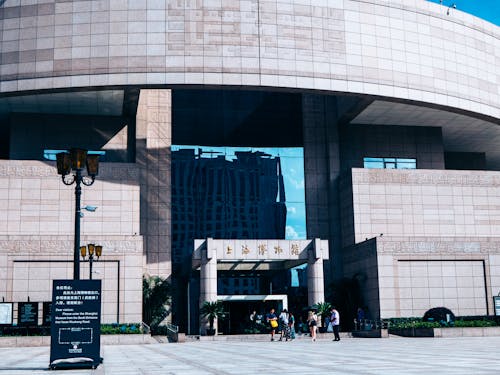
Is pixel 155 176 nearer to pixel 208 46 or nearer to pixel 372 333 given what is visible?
pixel 208 46

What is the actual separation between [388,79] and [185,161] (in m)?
14.9

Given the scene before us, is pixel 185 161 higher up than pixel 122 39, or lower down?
lower down

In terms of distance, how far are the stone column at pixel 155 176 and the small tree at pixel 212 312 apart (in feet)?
24.5

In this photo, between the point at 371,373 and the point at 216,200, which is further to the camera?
the point at 216,200

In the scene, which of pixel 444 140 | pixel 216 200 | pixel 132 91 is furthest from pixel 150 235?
pixel 444 140

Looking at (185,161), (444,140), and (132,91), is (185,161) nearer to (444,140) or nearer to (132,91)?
(132,91)

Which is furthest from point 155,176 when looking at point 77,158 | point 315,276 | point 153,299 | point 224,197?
point 77,158

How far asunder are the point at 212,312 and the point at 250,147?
47.7 ft

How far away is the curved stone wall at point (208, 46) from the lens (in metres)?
41.5

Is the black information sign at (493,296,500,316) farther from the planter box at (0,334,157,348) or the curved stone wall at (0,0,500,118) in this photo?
the planter box at (0,334,157,348)

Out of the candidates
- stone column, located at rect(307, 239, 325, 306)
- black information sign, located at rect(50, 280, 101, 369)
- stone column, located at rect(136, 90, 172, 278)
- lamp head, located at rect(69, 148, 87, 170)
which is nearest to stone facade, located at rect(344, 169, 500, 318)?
stone column, located at rect(307, 239, 325, 306)

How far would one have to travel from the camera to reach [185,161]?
4934cm

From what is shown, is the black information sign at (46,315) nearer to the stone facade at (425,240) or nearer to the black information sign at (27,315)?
the black information sign at (27,315)

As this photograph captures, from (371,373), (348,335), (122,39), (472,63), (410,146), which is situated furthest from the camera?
(410,146)
